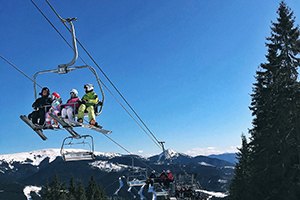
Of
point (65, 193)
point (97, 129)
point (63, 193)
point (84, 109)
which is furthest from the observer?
point (65, 193)

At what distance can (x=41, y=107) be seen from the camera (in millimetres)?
9320

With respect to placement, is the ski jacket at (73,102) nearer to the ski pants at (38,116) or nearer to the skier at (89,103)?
the skier at (89,103)

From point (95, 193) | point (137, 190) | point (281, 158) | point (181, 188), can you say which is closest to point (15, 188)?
point (137, 190)

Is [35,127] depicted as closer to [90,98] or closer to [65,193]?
[90,98]

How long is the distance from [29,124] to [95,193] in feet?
171

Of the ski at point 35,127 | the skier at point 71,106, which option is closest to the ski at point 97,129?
the skier at point 71,106

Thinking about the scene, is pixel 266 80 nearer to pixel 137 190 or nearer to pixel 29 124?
Answer: pixel 29 124

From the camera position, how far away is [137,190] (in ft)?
638

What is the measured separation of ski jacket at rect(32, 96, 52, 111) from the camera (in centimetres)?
938

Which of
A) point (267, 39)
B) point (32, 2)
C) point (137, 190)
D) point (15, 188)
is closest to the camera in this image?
point (32, 2)

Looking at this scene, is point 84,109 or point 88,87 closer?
point 84,109

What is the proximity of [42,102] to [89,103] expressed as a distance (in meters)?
1.66

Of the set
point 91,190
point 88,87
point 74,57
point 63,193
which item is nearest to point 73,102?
point 88,87

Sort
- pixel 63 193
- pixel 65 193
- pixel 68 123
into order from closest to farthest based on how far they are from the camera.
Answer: pixel 68 123
pixel 63 193
pixel 65 193
